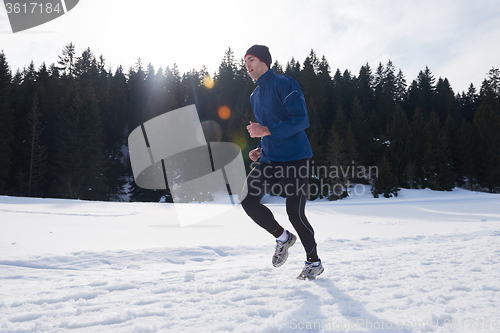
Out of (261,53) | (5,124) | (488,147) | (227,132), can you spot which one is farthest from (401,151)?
(5,124)

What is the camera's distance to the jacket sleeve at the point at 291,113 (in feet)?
8.11

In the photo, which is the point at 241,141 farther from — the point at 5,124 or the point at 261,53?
the point at 261,53

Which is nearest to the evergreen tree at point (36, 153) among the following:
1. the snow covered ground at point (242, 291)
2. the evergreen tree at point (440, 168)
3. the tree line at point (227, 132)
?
the tree line at point (227, 132)

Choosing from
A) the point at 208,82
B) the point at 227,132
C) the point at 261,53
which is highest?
the point at 208,82

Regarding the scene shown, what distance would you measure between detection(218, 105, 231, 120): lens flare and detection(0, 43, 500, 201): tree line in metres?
0.29

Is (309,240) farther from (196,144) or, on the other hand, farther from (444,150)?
(444,150)

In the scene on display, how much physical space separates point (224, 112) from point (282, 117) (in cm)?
4441

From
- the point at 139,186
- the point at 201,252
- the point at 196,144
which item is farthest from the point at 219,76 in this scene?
the point at 201,252

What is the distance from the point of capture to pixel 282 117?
8.49 feet

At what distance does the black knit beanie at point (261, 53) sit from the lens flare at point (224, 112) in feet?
141

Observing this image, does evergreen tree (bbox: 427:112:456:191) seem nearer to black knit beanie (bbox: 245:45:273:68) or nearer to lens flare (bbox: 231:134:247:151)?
lens flare (bbox: 231:134:247:151)

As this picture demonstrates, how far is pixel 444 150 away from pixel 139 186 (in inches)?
1400

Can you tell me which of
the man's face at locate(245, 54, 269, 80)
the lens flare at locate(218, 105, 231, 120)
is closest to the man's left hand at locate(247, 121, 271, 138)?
the man's face at locate(245, 54, 269, 80)

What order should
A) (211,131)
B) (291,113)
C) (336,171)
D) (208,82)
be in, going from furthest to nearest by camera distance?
1. (208,82)
2. (211,131)
3. (336,171)
4. (291,113)
